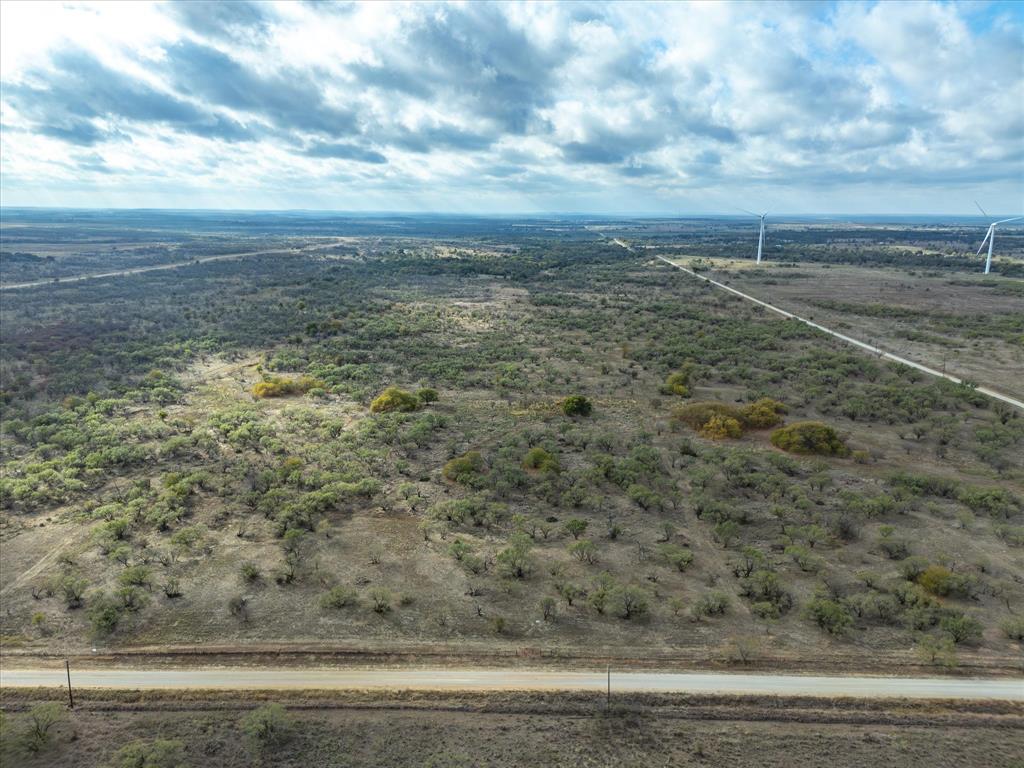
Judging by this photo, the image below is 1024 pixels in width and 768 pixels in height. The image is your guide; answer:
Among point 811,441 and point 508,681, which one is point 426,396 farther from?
point 508,681

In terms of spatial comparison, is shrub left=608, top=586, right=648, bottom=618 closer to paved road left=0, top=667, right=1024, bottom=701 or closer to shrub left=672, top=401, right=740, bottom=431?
paved road left=0, top=667, right=1024, bottom=701

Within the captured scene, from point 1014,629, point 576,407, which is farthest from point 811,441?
point 1014,629

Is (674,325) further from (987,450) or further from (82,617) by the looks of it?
(82,617)

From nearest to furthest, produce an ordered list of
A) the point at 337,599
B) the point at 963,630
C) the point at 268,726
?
the point at 268,726 → the point at 963,630 → the point at 337,599

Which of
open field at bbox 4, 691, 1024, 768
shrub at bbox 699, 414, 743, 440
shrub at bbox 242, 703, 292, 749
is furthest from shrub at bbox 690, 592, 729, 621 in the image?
shrub at bbox 699, 414, 743, 440

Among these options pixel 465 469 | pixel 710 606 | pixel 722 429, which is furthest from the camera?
pixel 722 429

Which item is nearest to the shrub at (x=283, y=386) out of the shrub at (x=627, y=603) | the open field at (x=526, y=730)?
the open field at (x=526, y=730)
